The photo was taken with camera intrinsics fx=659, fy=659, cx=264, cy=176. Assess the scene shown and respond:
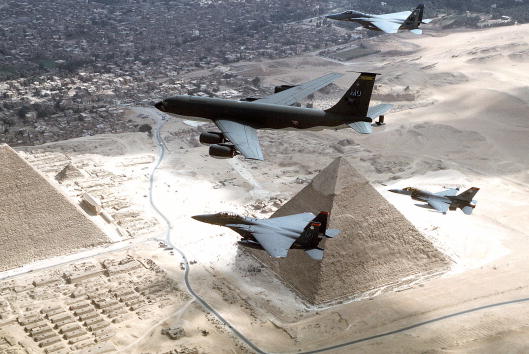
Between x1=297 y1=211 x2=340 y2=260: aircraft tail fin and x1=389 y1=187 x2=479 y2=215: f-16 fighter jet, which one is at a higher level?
x1=297 y1=211 x2=340 y2=260: aircraft tail fin

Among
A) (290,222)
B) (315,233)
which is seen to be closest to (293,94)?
(290,222)

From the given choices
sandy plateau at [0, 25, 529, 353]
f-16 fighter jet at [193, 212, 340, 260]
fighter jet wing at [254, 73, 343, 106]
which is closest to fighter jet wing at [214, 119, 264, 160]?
fighter jet wing at [254, 73, 343, 106]

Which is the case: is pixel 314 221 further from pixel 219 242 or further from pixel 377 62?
pixel 377 62

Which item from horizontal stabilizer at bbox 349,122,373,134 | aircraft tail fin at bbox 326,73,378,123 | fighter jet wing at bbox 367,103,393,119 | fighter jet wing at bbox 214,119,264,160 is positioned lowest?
fighter jet wing at bbox 214,119,264,160

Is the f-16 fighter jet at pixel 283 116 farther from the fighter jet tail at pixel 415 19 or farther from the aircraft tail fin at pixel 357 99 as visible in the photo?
the fighter jet tail at pixel 415 19

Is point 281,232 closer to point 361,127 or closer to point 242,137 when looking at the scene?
point 242,137

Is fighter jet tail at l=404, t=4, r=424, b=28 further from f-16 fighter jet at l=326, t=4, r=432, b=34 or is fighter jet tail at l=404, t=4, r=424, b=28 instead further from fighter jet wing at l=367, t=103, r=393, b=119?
fighter jet wing at l=367, t=103, r=393, b=119

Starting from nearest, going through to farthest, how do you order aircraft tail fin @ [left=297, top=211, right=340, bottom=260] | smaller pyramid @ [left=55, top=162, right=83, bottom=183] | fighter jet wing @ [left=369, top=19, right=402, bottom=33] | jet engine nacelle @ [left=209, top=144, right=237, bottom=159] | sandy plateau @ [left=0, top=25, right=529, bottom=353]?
1. jet engine nacelle @ [left=209, top=144, right=237, bottom=159]
2. aircraft tail fin @ [left=297, top=211, right=340, bottom=260]
3. sandy plateau @ [left=0, top=25, right=529, bottom=353]
4. fighter jet wing @ [left=369, top=19, right=402, bottom=33]
5. smaller pyramid @ [left=55, top=162, right=83, bottom=183]
